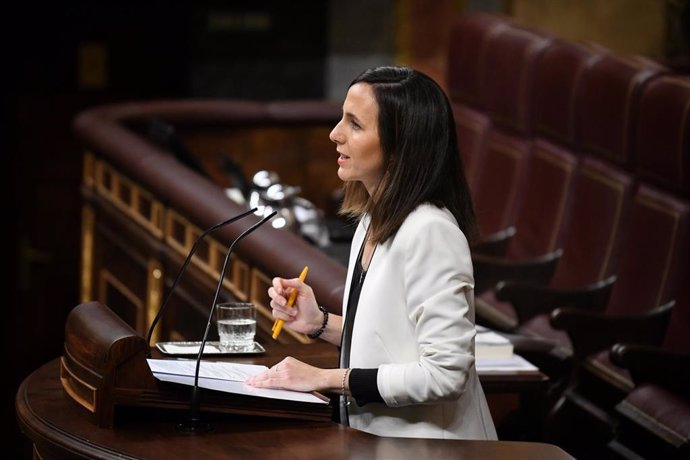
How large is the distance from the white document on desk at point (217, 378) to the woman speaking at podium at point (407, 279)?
28mm

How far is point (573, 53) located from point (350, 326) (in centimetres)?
253

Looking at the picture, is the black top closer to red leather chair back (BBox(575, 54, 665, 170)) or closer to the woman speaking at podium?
the woman speaking at podium

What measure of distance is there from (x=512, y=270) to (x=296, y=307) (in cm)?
205

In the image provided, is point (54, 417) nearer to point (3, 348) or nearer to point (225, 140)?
point (225, 140)

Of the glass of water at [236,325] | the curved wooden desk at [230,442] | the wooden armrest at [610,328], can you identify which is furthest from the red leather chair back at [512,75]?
the curved wooden desk at [230,442]

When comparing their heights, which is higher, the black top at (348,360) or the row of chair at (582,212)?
the black top at (348,360)

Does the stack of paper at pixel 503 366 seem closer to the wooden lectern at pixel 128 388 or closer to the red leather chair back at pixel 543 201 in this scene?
the wooden lectern at pixel 128 388

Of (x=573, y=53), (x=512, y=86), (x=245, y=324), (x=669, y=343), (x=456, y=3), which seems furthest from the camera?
(x=456, y=3)

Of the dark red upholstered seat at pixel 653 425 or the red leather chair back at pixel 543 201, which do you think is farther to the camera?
the red leather chair back at pixel 543 201

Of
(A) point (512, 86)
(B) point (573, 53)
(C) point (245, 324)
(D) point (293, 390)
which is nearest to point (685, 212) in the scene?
(B) point (573, 53)

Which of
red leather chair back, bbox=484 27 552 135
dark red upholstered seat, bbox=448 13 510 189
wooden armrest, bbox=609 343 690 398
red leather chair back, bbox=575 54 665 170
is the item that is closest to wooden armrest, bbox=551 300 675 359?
wooden armrest, bbox=609 343 690 398

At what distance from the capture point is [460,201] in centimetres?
213

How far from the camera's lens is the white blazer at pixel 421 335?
2.01 meters

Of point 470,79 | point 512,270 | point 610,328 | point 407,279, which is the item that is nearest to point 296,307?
point 407,279
